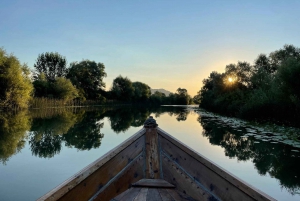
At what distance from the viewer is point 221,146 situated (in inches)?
284

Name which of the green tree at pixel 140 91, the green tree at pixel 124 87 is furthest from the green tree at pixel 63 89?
the green tree at pixel 140 91

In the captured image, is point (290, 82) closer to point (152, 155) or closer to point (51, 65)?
point (152, 155)

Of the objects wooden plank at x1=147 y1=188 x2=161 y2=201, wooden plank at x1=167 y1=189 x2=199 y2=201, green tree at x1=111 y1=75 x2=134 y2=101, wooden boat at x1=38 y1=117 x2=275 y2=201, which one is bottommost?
wooden plank at x1=167 y1=189 x2=199 y2=201

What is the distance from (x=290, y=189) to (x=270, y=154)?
228 centimetres

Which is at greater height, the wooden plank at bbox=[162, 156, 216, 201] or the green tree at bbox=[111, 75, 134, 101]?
the green tree at bbox=[111, 75, 134, 101]

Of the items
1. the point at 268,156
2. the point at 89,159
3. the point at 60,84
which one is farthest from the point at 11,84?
the point at 268,156

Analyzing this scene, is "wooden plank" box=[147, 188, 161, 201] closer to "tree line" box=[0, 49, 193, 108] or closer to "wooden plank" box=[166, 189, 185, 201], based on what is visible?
"wooden plank" box=[166, 189, 185, 201]

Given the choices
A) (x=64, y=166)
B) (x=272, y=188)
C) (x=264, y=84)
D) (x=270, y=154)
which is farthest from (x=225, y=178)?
(x=264, y=84)

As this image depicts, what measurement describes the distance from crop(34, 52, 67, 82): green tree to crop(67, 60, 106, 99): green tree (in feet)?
6.23

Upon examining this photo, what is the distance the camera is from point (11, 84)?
22.4 metres

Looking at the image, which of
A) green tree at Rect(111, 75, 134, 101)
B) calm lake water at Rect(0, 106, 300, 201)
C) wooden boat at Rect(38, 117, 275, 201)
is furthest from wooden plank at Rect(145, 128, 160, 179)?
green tree at Rect(111, 75, 134, 101)

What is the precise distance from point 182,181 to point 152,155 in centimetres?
42

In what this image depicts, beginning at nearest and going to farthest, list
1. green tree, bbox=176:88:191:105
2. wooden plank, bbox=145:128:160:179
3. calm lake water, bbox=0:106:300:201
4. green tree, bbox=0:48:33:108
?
wooden plank, bbox=145:128:160:179, calm lake water, bbox=0:106:300:201, green tree, bbox=0:48:33:108, green tree, bbox=176:88:191:105

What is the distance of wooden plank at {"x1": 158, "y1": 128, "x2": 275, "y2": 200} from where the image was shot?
173cm
